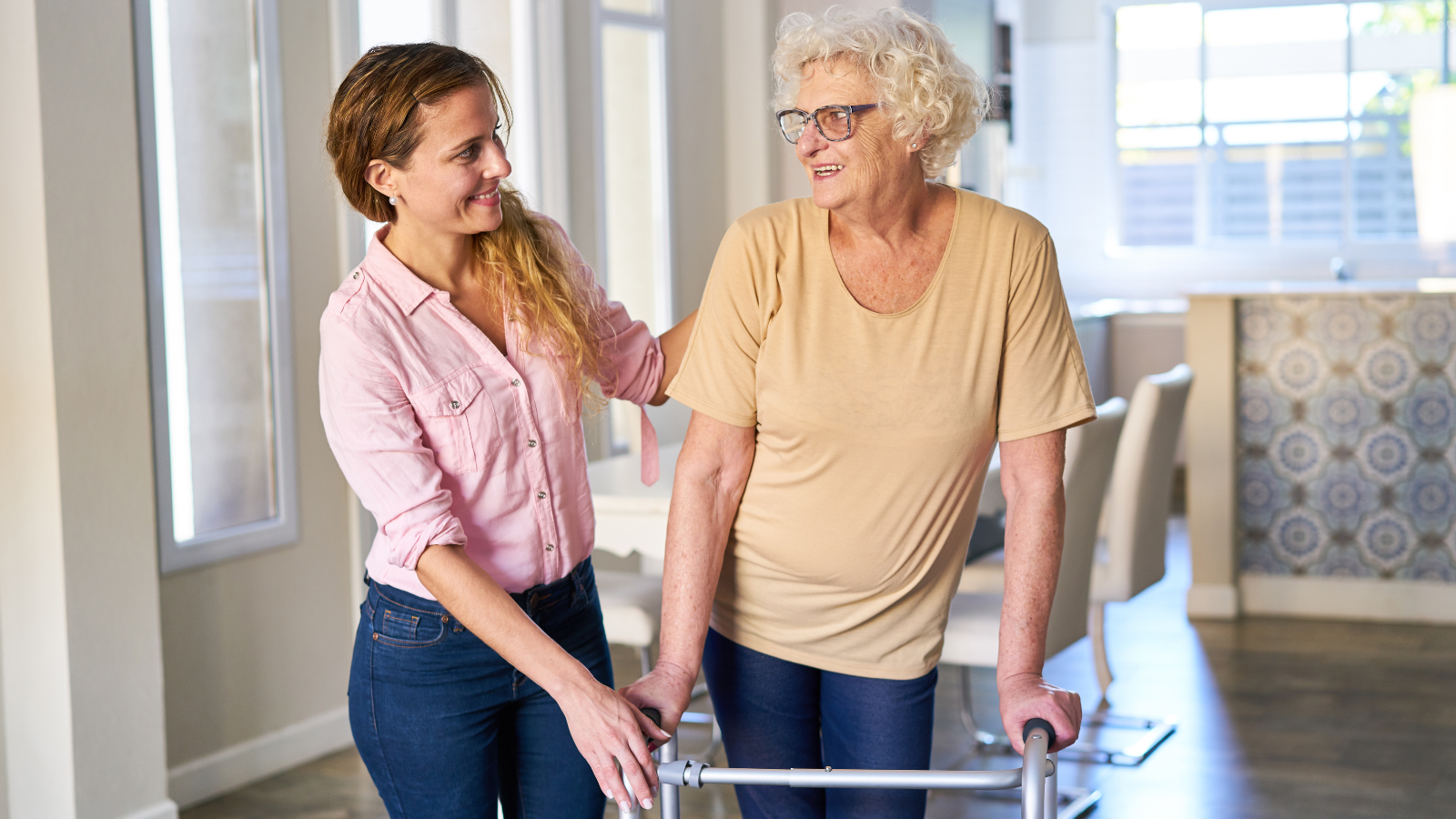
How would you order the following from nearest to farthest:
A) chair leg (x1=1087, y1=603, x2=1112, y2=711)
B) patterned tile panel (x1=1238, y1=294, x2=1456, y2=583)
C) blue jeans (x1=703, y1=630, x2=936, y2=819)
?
blue jeans (x1=703, y1=630, x2=936, y2=819) < chair leg (x1=1087, y1=603, x2=1112, y2=711) < patterned tile panel (x1=1238, y1=294, x2=1456, y2=583)

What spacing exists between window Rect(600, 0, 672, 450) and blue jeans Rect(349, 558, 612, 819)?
3.38m

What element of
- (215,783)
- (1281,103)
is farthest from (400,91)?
(1281,103)

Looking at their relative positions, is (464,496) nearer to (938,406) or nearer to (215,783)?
(938,406)

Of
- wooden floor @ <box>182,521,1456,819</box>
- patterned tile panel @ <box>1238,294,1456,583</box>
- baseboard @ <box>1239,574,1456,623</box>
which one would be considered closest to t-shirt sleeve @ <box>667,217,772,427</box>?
wooden floor @ <box>182,521,1456,819</box>

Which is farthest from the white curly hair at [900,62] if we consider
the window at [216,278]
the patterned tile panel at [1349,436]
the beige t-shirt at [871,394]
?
the patterned tile panel at [1349,436]

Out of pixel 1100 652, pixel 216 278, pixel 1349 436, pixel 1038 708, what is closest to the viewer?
pixel 1038 708

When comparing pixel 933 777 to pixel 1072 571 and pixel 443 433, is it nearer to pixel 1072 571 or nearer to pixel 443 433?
pixel 443 433

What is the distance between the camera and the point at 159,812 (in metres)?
2.98

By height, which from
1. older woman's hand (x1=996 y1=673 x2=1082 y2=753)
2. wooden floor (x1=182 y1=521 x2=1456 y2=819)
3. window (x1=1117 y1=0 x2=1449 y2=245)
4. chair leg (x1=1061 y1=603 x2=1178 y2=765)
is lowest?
wooden floor (x1=182 y1=521 x2=1456 y2=819)

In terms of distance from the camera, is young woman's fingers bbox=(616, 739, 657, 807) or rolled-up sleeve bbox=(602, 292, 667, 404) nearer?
young woman's fingers bbox=(616, 739, 657, 807)

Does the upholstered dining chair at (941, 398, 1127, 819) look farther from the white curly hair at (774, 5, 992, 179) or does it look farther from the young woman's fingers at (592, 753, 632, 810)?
the young woman's fingers at (592, 753, 632, 810)

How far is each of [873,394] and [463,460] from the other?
0.44 metres

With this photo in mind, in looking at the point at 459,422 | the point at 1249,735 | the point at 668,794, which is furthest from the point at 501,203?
the point at 1249,735

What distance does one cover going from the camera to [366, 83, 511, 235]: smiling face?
1433 millimetres
